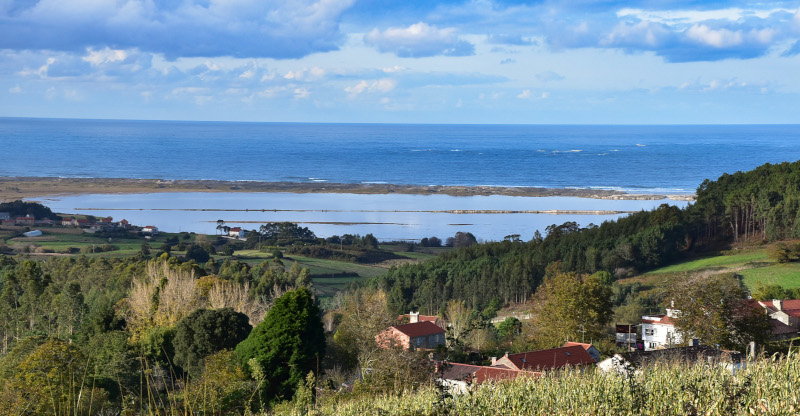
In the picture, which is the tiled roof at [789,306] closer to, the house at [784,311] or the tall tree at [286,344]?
the house at [784,311]

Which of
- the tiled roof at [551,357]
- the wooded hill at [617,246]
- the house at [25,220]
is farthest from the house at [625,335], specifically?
the house at [25,220]

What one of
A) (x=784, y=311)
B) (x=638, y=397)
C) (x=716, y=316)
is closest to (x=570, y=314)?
(x=716, y=316)

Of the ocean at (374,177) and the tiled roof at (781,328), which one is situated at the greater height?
the ocean at (374,177)

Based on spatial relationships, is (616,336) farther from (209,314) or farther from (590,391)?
(590,391)

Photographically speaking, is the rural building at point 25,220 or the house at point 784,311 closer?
the house at point 784,311

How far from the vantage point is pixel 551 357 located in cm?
2388

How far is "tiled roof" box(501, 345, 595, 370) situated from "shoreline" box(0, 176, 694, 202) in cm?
7822

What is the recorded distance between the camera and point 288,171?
5610 inches

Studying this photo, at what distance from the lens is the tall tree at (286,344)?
2384 centimetres

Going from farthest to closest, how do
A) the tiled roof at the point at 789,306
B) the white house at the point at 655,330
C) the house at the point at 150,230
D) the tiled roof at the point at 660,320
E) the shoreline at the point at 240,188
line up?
the shoreline at the point at 240,188 < the house at the point at 150,230 < the tiled roof at the point at 789,306 < the tiled roof at the point at 660,320 < the white house at the point at 655,330

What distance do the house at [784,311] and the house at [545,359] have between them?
439 inches

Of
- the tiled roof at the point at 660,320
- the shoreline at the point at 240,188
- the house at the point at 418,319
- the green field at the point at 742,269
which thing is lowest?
the house at the point at 418,319

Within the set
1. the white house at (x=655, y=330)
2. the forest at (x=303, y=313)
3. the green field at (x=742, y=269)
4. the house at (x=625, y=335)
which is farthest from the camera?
the green field at (x=742, y=269)

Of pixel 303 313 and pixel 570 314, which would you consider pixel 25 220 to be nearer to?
pixel 303 313
